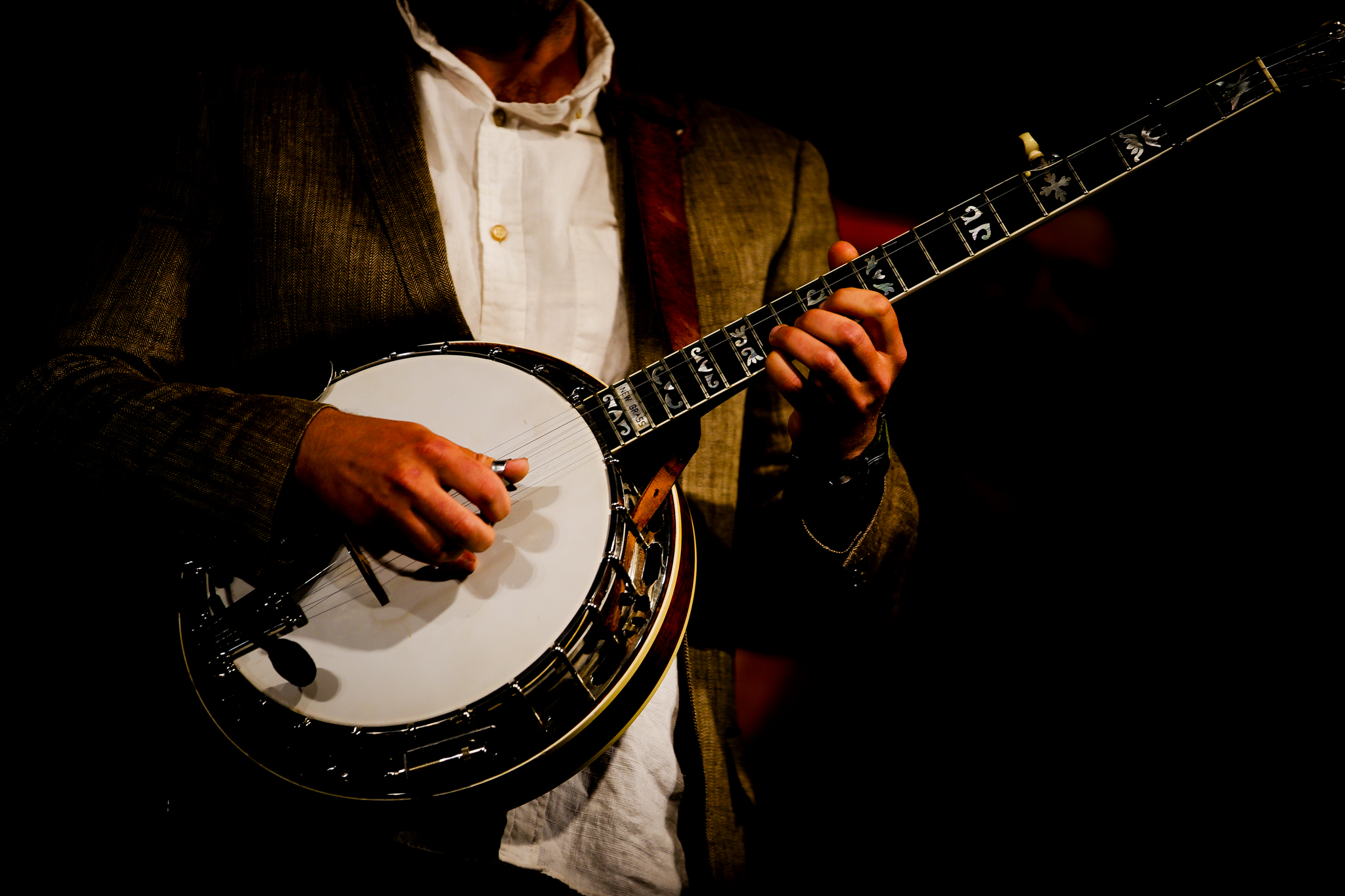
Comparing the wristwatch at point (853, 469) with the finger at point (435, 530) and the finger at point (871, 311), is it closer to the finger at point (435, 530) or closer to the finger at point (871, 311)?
the finger at point (871, 311)

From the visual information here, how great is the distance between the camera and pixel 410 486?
2.67 ft

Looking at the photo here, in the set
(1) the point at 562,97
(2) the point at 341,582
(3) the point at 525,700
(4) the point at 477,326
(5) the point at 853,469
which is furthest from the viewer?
(1) the point at 562,97

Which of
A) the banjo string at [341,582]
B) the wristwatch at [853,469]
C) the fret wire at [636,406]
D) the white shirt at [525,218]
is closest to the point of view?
the banjo string at [341,582]

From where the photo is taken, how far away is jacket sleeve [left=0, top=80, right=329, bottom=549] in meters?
0.90

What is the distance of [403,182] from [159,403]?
0.57 metres

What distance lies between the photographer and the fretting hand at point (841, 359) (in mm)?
950

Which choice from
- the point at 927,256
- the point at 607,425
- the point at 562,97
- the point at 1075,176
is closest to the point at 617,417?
the point at 607,425

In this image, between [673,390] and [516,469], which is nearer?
[516,469]

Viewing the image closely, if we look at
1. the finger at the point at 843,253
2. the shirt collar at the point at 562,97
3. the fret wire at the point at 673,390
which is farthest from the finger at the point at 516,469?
the shirt collar at the point at 562,97

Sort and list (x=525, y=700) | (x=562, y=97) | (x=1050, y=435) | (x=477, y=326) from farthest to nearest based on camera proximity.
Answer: (x=1050, y=435) → (x=562, y=97) → (x=477, y=326) → (x=525, y=700)

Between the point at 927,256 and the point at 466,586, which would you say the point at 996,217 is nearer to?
the point at 927,256

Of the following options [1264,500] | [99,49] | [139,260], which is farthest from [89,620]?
[1264,500]

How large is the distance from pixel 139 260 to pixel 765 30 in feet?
5.72

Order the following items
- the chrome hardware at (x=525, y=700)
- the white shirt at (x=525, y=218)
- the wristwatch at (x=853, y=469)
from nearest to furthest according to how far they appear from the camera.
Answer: the chrome hardware at (x=525, y=700)
the wristwatch at (x=853, y=469)
the white shirt at (x=525, y=218)
